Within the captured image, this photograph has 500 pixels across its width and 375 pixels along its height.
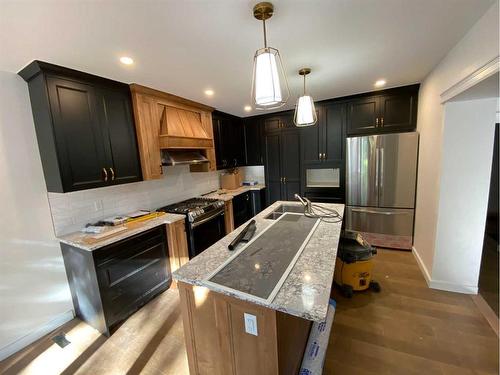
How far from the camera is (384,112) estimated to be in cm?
323

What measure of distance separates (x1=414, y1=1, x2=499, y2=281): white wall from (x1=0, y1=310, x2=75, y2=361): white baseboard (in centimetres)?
385

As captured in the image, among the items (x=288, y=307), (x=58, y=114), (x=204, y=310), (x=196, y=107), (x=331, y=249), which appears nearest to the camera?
(x=288, y=307)

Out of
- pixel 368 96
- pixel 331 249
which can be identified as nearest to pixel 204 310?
pixel 331 249

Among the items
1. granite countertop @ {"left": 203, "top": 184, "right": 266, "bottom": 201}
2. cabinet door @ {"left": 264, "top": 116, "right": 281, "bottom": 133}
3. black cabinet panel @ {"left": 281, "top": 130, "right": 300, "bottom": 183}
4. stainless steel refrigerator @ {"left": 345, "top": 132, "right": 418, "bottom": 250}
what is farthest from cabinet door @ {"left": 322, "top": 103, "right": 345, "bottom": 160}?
granite countertop @ {"left": 203, "top": 184, "right": 266, "bottom": 201}

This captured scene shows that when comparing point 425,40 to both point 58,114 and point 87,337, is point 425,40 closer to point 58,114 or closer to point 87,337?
point 58,114

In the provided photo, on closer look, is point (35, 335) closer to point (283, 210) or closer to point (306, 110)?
point (283, 210)

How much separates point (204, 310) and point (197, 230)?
1.59 m

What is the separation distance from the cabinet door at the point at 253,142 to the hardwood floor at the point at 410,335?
9.53 ft

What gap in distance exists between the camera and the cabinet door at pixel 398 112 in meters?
3.08

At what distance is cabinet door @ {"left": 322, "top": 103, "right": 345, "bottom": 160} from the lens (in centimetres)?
354

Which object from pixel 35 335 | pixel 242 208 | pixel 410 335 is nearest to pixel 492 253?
pixel 410 335

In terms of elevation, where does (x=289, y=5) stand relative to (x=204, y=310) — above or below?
above

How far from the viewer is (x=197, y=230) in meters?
2.75

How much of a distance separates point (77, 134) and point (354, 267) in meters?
2.99
